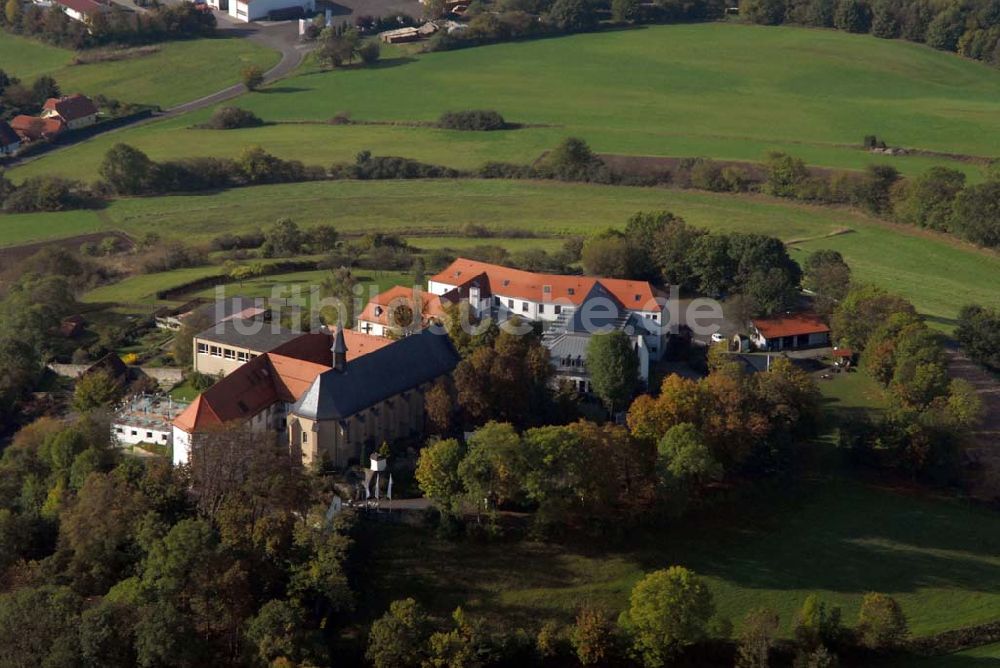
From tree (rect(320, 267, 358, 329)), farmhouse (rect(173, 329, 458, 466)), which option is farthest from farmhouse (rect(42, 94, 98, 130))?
farmhouse (rect(173, 329, 458, 466))

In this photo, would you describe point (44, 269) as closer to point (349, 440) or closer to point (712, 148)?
point (349, 440)

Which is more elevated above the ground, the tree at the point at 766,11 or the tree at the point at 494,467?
the tree at the point at 766,11

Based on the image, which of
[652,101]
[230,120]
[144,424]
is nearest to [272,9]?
[230,120]

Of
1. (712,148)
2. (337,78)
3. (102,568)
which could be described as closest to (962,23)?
(712,148)

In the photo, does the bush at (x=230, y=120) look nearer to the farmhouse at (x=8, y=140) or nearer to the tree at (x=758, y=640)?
the farmhouse at (x=8, y=140)

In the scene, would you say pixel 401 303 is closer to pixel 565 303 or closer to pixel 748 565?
pixel 565 303

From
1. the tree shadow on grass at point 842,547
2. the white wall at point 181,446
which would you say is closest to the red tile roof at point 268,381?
the white wall at point 181,446
